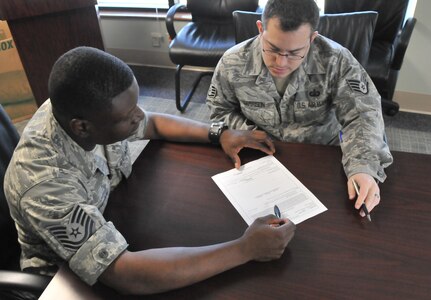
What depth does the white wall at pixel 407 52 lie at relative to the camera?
7.41 ft

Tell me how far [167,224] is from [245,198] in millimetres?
216

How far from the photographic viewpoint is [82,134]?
32.5 inches

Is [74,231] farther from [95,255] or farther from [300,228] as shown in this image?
[300,228]

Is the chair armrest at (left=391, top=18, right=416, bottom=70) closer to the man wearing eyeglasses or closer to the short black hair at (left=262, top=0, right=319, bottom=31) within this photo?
the man wearing eyeglasses

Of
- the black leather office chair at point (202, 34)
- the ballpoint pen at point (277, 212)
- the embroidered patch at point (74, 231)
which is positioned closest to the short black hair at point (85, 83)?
the embroidered patch at point (74, 231)

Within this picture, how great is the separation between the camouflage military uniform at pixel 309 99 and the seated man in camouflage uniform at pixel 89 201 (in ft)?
1.62

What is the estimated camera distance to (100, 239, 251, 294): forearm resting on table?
72 cm

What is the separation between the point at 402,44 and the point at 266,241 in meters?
1.71

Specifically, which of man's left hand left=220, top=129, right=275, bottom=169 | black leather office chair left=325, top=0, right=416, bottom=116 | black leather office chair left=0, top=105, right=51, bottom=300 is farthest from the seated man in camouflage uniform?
black leather office chair left=325, top=0, right=416, bottom=116

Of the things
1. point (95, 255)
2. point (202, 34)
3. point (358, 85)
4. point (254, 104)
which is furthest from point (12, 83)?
point (358, 85)

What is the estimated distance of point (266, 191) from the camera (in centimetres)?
95

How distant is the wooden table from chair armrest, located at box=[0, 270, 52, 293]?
0.07m

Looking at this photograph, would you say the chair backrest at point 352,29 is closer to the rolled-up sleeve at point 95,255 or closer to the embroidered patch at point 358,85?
the embroidered patch at point 358,85

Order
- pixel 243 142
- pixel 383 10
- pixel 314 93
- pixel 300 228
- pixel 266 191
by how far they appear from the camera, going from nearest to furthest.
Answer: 1. pixel 300 228
2. pixel 266 191
3. pixel 243 142
4. pixel 314 93
5. pixel 383 10
